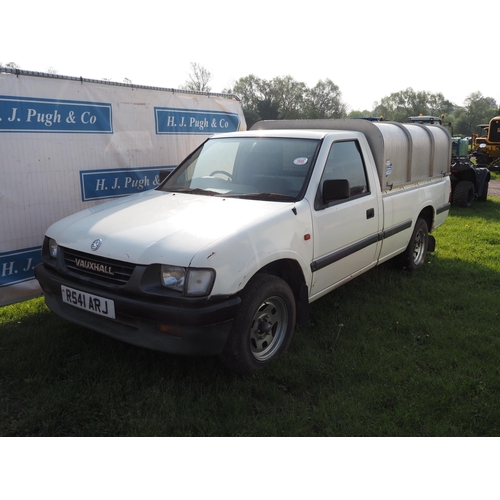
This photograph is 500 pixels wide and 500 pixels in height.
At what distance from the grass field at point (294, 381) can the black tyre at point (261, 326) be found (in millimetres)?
150

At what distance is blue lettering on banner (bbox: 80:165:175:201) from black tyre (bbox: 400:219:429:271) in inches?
131

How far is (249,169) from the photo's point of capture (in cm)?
432

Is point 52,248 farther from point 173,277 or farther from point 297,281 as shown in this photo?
point 297,281

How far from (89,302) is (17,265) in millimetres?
1812

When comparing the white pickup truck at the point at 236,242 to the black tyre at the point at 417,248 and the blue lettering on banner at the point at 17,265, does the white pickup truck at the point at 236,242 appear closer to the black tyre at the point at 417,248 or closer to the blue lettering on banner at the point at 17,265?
the black tyre at the point at 417,248

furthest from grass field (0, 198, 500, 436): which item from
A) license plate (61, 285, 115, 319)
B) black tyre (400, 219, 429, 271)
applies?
black tyre (400, 219, 429, 271)

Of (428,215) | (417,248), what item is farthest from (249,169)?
(428,215)

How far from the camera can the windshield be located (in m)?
4.05

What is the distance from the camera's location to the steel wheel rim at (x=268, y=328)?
3.54 meters

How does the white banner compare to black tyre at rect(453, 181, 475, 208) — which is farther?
black tyre at rect(453, 181, 475, 208)

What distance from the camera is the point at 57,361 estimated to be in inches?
147

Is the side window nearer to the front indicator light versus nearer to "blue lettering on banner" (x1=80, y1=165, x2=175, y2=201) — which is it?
the front indicator light

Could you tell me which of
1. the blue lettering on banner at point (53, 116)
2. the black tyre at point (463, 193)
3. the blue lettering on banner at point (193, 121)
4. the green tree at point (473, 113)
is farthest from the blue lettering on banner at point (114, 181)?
the green tree at point (473, 113)

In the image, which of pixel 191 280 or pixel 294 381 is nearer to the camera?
pixel 191 280
